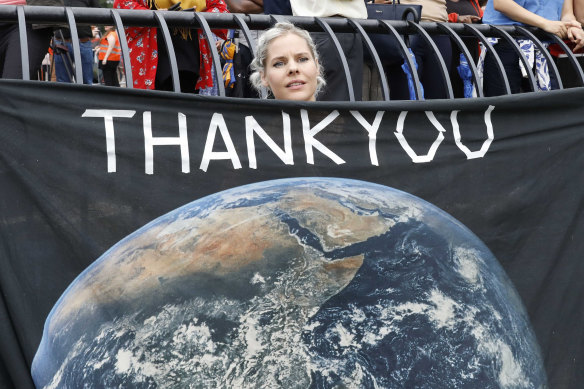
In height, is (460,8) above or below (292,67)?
below

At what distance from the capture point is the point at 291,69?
3354 mm

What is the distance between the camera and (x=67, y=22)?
3.06 m

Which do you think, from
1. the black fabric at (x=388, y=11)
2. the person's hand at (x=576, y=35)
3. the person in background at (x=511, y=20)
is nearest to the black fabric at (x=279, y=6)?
the black fabric at (x=388, y=11)

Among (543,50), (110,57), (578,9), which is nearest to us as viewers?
(543,50)

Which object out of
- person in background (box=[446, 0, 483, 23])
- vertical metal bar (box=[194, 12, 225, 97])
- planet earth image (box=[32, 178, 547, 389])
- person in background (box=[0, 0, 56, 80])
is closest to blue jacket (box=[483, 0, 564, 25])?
person in background (box=[446, 0, 483, 23])

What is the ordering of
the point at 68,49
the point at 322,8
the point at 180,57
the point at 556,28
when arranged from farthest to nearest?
the point at 68,49 → the point at 322,8 → the point at 556,28 → the point at 180,57

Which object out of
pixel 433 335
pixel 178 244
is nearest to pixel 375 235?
pixel 433 335

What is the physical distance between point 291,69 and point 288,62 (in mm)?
48

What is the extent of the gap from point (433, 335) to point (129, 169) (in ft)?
3.85

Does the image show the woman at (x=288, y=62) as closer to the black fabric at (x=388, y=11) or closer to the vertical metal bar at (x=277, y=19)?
the vertical metal bar at (x=277, y=19)

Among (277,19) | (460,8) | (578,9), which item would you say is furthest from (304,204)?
(460,8)

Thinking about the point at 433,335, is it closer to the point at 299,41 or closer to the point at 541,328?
the point at 541,328

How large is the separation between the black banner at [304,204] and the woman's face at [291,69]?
328 mm

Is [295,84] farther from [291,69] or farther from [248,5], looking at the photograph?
[248,5]
